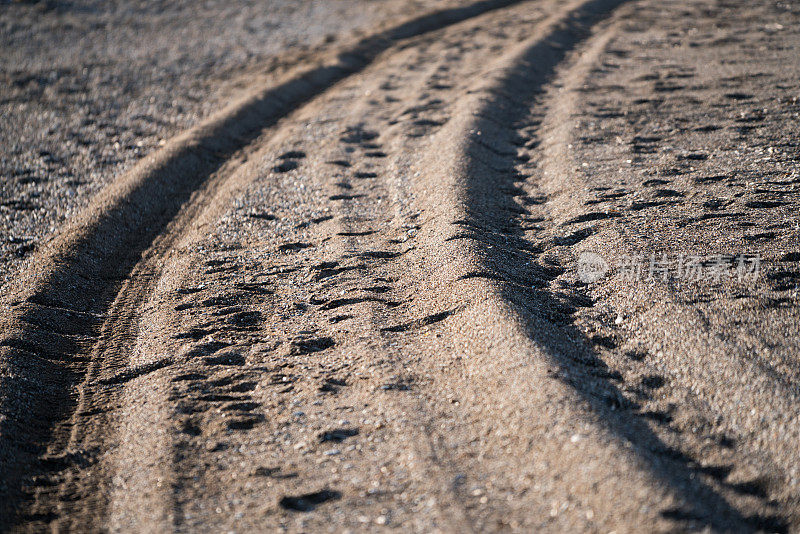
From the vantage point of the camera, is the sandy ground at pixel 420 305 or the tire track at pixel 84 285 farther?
the tire track at pixel 84 285

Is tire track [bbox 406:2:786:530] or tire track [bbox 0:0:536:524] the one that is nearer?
tire track [bbox 406:2:786:530]

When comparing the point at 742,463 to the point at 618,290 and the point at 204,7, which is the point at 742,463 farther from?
the point at 204,7

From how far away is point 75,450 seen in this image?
302cm

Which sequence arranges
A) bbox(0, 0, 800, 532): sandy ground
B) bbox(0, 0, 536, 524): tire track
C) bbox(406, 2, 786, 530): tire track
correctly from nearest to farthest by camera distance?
bbox(406, 2, 786, 530): tire track → bbox(0, 0, 800, 532): sandy ground → bbox(0, 0, 536, 524): tire track

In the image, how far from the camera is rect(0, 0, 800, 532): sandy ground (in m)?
2.57

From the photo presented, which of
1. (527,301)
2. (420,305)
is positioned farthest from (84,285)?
(527,301)

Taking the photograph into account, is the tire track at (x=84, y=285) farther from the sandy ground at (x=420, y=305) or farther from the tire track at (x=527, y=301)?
the tire track at (x=527, y=301)

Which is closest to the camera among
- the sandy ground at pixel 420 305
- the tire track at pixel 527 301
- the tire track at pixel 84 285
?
the tire track at pixel 527 301

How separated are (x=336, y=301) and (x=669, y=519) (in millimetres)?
2336

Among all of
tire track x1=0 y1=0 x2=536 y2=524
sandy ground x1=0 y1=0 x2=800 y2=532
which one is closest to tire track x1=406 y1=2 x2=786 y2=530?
sandy ground x1=0 y1=0 x2=800 y2=532

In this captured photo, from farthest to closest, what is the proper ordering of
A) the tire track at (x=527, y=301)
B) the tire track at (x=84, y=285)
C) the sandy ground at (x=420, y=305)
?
the tire track at (x=84, y=285) → the sandy ground at (x=420, y=305) → the tire track at (x=527, y=301)

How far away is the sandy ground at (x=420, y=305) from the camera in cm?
257

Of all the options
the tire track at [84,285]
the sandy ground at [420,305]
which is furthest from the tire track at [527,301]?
the tire track at [84,285]

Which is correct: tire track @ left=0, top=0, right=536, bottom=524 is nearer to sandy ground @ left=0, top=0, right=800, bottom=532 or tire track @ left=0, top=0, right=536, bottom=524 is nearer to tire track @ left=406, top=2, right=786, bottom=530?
sandy ground @ left=0, top=0, right=800, bottom=532
